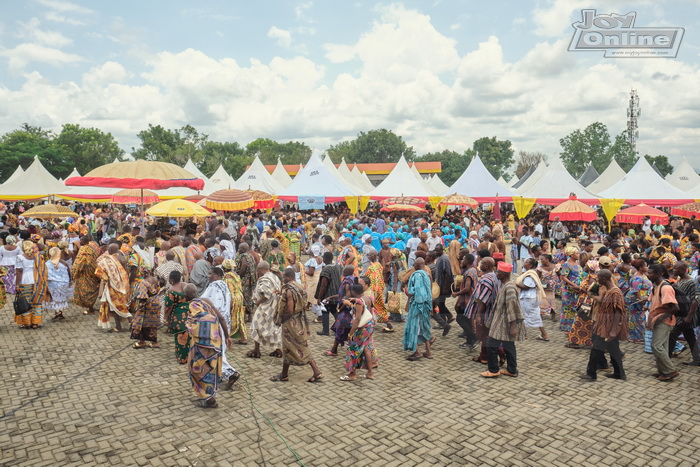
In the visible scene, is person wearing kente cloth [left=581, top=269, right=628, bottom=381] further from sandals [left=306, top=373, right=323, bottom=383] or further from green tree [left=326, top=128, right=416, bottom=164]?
green tree [left=326, top=128, right=416, bottom=164]

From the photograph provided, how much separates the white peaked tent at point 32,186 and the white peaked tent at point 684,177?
119 feet

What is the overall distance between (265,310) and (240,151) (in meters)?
86.6

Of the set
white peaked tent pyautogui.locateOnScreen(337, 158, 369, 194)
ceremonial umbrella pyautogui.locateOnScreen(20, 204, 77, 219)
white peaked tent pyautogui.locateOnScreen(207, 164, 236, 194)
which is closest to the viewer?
ceremonial umbrella pyautogui.locateOnScreen(20, 204, 77, 219)

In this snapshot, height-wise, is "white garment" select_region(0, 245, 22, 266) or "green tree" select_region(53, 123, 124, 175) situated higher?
"green tree" select_region(53, 123, 124, 175)

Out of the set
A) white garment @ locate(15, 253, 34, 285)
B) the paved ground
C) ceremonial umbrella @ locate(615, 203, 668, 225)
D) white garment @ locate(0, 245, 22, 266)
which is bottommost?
the paved ground

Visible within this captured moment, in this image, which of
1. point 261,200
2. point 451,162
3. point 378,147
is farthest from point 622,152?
point 261,200

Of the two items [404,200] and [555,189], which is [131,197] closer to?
[404,200]

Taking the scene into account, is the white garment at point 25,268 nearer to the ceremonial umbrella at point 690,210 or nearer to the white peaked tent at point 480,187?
the ceremonial umbrella at point 690,210

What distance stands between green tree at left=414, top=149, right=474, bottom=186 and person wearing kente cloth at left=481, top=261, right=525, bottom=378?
224 feet

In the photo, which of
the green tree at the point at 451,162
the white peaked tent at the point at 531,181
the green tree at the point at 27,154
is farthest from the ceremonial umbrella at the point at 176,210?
the green tree at the point at 451,162

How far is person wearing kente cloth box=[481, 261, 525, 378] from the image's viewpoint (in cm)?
634

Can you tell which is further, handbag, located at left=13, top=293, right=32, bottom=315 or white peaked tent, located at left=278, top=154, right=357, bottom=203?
white peaked tent, located at left=278, top=154, right=357, bottom=203

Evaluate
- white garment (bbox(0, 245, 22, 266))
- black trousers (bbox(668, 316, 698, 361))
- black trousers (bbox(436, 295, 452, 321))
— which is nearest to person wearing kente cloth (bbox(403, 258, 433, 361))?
black trousers (bbox(436, 295, 452, 321))

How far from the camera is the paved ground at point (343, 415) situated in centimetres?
466
